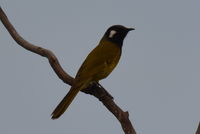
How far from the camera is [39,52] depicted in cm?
786

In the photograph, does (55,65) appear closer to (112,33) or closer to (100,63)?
(100,63)

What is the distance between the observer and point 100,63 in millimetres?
8961

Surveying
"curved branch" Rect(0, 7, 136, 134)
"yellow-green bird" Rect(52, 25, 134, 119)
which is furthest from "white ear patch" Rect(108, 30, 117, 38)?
"curved branch" Rect(0, 7, 136, 134)

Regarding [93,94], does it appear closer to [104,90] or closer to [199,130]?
[104,90]

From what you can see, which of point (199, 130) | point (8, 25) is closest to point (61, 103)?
point (8, 25)

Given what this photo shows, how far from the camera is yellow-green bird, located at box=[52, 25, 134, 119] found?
7898 millimetres

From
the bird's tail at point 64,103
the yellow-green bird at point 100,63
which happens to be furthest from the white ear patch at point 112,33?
the bird's tail at point 64,103

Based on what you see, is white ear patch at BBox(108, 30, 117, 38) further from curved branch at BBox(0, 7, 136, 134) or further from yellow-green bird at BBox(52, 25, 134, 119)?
curved branch at BBox(0, 7, 136, 134)

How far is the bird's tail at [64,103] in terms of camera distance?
7.41 metres

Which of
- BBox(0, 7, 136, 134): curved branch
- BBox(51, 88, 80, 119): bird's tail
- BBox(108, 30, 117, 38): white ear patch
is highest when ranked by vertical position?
BBox(108, 30, 117, 38): white ear patch

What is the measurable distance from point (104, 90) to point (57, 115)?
842mm

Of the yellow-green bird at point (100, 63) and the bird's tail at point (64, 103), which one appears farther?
the yellow-green bird at point (100, 63)

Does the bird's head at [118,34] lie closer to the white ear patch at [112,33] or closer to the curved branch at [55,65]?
the white ear patch at [112,33]

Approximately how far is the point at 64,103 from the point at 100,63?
1.48 metres
